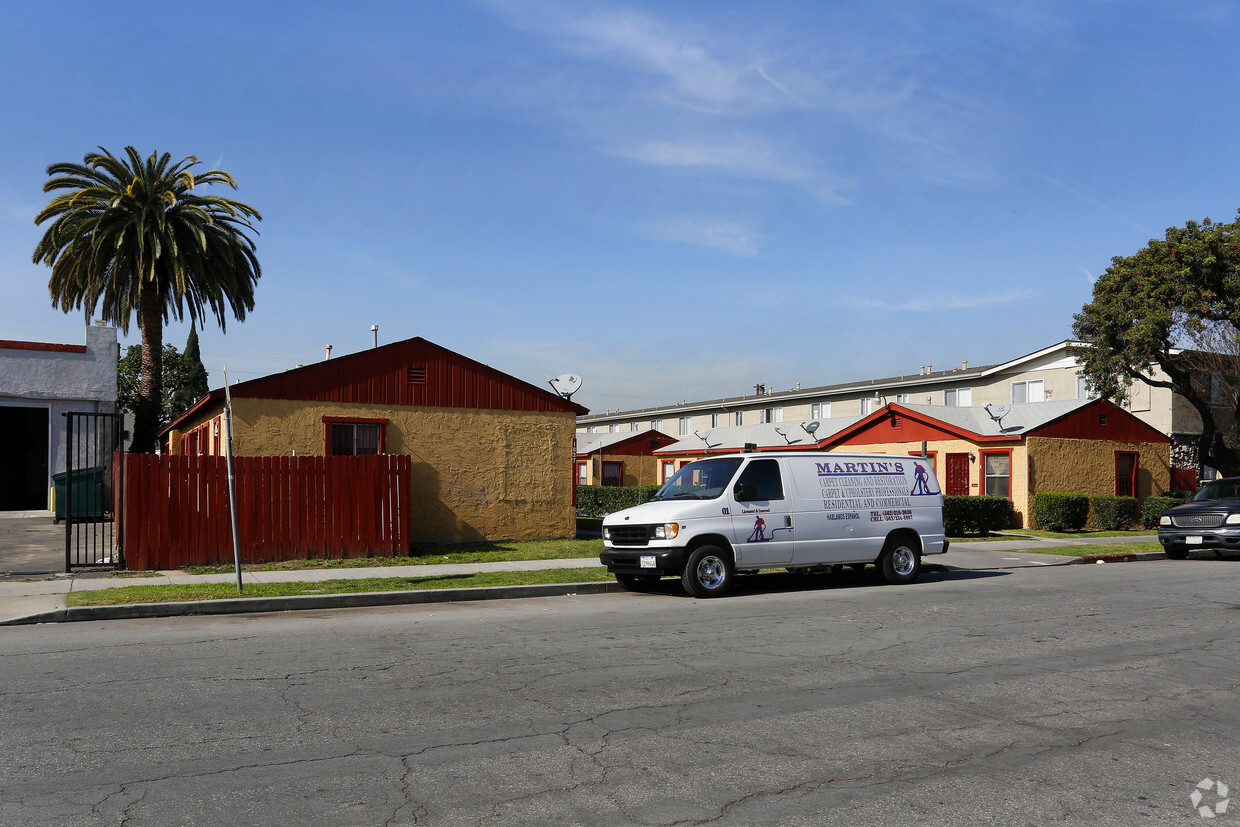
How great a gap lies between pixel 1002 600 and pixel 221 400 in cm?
1476

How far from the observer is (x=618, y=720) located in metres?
6.37

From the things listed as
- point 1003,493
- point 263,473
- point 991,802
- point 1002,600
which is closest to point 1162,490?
point 1003,493

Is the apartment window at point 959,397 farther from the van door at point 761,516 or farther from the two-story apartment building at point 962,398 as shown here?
the van door at point 761,516

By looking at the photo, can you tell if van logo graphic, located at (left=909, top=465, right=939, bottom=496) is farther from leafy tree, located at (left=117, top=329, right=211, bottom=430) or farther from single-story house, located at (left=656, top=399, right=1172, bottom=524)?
leafy tree, located at (left=117, top=329, right=211, bottom=430)

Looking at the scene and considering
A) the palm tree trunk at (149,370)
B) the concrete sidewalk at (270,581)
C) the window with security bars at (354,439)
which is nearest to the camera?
the concrete sidewalk at (270,581)

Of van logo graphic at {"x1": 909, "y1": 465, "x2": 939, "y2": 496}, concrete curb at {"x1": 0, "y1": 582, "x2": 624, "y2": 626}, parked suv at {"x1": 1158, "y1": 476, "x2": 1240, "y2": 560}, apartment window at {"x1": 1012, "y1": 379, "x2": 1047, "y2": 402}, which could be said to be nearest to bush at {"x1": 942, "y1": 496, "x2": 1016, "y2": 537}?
parked suv at {"x1": 1158, "y1": 476, "x2": 1240, "y2": 560}

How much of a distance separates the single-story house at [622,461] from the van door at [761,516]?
33343 mm

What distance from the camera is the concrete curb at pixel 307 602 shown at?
1098 cm

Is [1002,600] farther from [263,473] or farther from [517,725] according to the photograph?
[263,473]

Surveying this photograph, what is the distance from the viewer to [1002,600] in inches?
512

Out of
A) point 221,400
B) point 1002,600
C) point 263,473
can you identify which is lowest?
point 1002,600

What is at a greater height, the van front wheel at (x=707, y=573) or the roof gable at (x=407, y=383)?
the roof gable at (x=407, y=383)

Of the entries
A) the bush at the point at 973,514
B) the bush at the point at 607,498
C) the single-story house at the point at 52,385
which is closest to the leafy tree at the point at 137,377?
the single-story house at the point at 52,385

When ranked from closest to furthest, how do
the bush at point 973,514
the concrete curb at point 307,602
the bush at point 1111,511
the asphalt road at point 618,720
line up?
the asphalt road at point 618,720, the concrete curb at point 307,602, the bush at point 973,514, the bush at point 1111,511
